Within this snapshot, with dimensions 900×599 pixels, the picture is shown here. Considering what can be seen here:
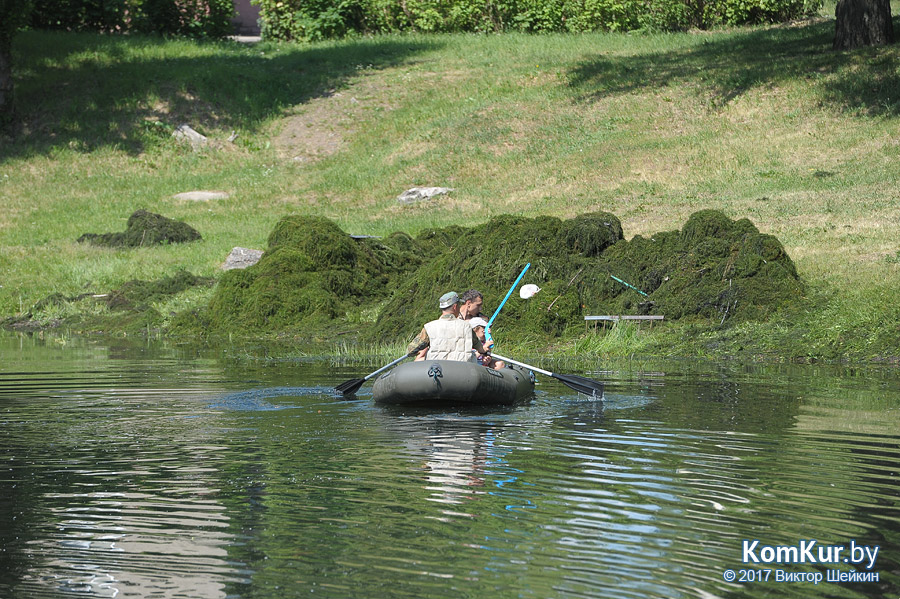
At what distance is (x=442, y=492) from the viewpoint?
9039 mm

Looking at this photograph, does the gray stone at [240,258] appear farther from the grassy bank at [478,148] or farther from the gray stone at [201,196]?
the gray stone at [201,196]

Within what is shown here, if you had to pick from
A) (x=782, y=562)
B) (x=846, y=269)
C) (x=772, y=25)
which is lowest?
(x=782, y=562)

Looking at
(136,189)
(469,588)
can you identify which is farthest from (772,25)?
(469,588)

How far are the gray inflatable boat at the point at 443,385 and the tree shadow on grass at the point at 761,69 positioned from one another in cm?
2221

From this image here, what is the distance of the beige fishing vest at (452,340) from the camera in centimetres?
1420

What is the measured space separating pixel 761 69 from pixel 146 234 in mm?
19575

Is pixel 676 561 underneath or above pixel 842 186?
underneath

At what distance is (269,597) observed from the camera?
6.54 meters

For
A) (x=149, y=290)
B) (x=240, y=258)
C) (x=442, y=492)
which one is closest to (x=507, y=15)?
(x=240, y=258)

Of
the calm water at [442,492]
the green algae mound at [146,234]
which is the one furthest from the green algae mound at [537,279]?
the green algae mound at [146,234]

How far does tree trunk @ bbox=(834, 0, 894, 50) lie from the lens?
3534 cm

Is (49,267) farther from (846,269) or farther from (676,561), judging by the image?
(676,561)

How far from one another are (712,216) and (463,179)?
45.2 feet

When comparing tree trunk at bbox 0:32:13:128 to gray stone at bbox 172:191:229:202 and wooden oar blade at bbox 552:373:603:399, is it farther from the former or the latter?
wooden oar blade at bbox 552:373:603:399
